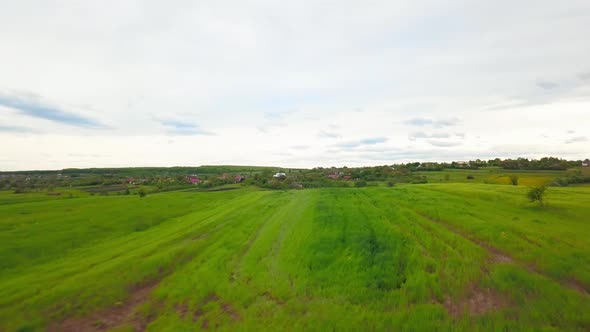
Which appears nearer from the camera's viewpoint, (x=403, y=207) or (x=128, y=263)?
(x=128, y=263)

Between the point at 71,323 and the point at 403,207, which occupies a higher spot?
the point at 403,207

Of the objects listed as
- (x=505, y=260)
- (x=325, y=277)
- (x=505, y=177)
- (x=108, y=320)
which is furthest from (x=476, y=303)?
(x=505, y=177)

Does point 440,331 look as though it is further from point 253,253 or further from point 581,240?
point 581,240

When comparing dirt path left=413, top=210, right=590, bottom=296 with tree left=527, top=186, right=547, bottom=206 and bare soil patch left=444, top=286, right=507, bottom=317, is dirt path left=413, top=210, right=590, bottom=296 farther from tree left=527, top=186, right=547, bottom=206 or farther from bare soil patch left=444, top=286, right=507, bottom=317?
tree left=527, top=186, right=547, bottom=206

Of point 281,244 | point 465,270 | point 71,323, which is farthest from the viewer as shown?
point 281,244

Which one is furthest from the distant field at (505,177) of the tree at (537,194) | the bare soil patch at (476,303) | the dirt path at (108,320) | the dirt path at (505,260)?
the dirt path at (108,320)

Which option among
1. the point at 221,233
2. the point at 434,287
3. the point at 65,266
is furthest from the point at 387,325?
the point at 65,266

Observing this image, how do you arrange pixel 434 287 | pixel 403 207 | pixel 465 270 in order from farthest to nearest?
pixel 403 207
pixel 465 270
pixel 434 287

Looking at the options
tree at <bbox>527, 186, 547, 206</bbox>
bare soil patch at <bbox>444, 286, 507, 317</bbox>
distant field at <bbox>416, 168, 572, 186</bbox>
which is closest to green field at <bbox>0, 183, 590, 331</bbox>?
bare soil patch at <bbox>444, 286, 507, 317</bbox>

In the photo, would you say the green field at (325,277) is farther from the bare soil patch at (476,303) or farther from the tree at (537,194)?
the tree at (537,194)

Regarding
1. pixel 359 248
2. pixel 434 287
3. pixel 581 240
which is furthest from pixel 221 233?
pixel 581 240
